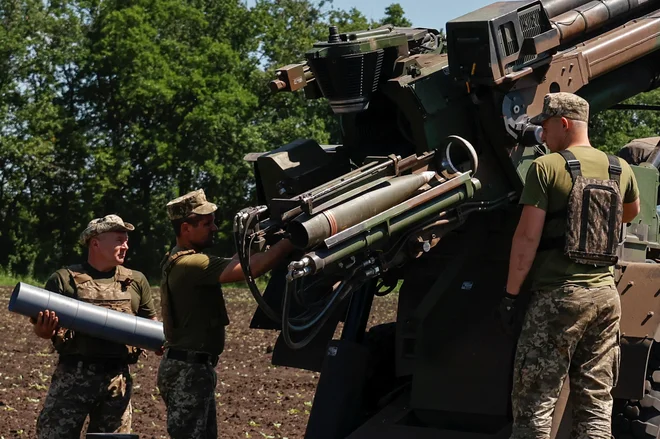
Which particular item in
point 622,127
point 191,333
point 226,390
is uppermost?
point 191,333

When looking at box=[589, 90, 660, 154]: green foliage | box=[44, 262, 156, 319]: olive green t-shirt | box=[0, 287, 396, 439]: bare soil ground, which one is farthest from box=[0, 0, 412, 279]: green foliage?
box=[44, 262, 156, 319]: olive green t-shirt

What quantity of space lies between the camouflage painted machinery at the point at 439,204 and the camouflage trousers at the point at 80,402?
48.6 inches

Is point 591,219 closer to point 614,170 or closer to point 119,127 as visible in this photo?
point 614,170

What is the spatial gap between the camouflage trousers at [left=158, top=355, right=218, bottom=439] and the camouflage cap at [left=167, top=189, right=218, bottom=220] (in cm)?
83

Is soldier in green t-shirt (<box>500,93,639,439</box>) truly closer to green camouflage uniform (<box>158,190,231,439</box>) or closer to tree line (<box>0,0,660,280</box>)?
green camouflage uniform (<box>158,190,231,439</box>)

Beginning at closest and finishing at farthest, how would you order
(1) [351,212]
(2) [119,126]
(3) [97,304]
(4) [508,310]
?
(1) [351,212] < (4) [508,310] < (3) [97,304] < (2) [119,126]

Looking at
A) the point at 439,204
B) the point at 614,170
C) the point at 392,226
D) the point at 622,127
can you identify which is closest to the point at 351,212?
the point at 392,226

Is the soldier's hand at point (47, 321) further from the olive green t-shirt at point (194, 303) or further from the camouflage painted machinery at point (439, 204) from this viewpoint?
the camouflage painted machinery at point (439, 204)

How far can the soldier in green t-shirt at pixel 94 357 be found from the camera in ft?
24.0

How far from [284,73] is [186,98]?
121 ft

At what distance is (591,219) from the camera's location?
19.6 ft

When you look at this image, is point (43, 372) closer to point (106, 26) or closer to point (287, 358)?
point (287, 358)

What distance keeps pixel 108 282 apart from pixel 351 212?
2.30 m

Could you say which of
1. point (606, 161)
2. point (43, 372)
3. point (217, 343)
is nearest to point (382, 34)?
point (606, 161)
